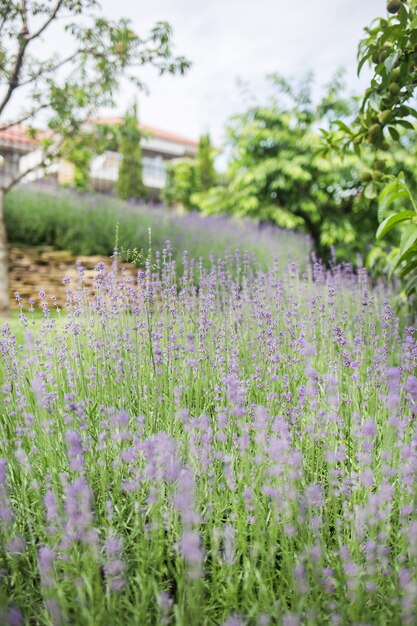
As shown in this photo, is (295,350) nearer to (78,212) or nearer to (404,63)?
(404,63)

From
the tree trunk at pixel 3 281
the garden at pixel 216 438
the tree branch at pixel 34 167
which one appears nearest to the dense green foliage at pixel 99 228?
the tree branch at pixel 34 167

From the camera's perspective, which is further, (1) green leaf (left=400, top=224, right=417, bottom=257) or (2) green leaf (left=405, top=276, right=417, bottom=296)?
(2) green leaf (left=405, top=276, right=417, bottom=296)

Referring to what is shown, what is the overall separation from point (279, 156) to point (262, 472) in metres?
9.88

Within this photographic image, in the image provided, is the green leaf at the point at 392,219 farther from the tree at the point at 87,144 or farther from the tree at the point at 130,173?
the tree at the point at 130,173

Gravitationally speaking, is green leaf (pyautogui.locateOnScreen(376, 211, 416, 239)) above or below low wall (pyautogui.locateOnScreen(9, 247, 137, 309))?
above

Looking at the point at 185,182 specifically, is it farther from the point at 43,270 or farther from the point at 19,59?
the point at 19,59

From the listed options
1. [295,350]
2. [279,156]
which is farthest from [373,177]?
[279,156]

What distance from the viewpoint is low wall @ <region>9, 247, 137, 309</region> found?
22.9ft

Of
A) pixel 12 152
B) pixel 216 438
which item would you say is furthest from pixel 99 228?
pixel 216 438

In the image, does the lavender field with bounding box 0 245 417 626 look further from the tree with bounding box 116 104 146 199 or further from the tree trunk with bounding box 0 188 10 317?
the tree with bounding box 116 104 146 199

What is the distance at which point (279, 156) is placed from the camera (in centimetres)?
1091

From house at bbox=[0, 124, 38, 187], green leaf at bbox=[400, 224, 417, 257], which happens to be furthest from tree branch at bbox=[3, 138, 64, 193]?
green leaf at bbox=[400, 224, 417, 257]

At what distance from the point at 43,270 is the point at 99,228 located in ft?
3.45

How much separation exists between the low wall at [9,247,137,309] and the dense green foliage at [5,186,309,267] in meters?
0.30
